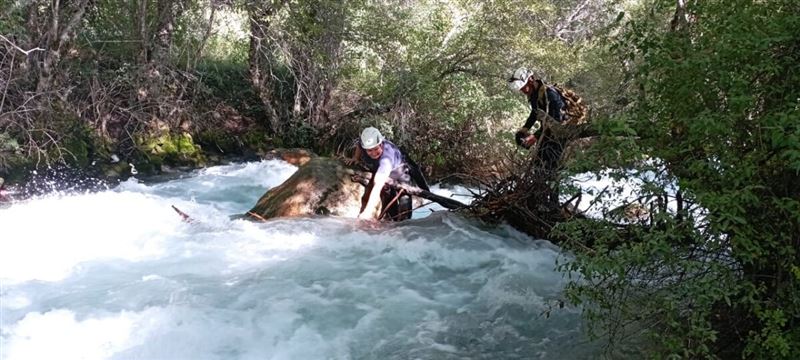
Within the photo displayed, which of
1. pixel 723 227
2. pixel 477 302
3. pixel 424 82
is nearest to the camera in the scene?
pixel 723 227

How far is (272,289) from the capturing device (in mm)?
4922

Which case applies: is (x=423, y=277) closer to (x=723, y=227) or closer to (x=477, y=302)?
(x=477, y=302)

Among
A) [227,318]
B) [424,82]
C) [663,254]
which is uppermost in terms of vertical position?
[424,82]

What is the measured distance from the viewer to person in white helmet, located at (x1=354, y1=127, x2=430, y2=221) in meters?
6.37

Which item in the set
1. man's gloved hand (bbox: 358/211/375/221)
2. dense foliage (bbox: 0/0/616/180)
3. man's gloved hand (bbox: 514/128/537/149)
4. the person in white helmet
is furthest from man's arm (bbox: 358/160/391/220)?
dense foliage (bbox: 0/0/616/180)

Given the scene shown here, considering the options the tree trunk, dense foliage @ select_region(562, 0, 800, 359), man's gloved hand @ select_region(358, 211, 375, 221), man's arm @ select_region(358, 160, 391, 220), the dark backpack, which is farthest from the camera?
the tree trunk

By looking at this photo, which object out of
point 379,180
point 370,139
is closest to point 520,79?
point 370,139

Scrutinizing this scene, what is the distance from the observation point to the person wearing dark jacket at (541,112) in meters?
5.51

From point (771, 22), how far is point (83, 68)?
38.6 ft

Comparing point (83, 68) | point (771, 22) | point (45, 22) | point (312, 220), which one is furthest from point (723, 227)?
point (83, 68)

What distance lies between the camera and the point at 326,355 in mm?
3920

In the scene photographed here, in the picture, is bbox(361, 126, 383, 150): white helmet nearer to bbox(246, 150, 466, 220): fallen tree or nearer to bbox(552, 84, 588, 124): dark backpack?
bbox(246, 150, 466, 220): fallen tree

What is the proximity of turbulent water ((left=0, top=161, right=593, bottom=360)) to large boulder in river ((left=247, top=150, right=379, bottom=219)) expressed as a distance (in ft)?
1.00

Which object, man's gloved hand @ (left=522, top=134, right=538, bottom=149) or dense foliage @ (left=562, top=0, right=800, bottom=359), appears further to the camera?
man's gloved hand @ (left=522, top=134, right=538, bottom=149)
